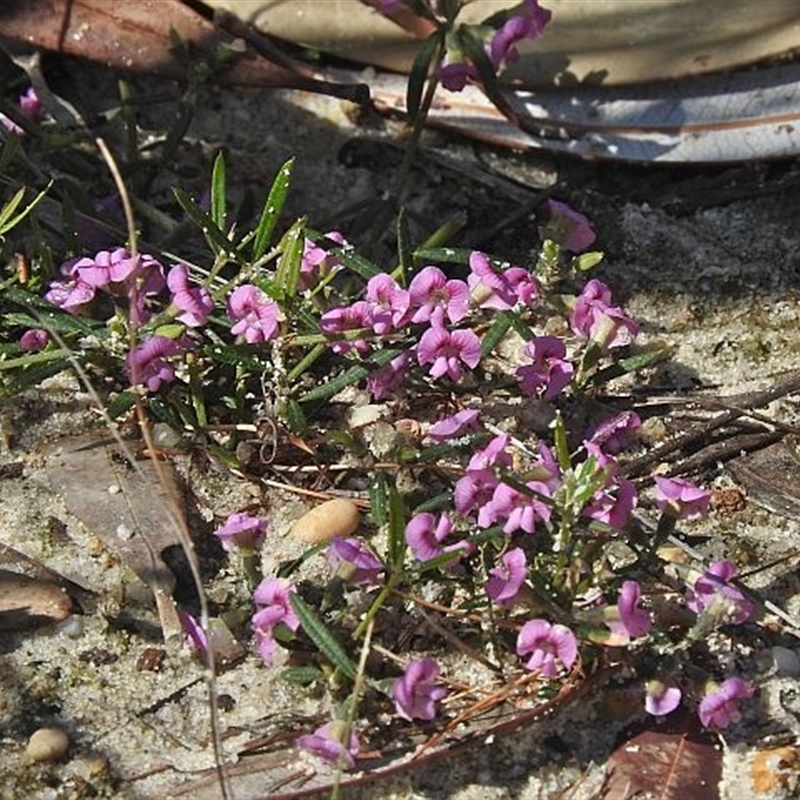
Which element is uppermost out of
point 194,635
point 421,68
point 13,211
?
point 421,68

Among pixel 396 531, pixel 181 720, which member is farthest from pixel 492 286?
pixel 181 720

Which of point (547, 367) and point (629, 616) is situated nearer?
point (629, 616)

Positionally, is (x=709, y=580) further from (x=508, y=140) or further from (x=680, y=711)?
(x=508, y=140)

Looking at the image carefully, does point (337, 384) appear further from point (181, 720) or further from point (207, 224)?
point (181, 720)

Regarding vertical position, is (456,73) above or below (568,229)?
above

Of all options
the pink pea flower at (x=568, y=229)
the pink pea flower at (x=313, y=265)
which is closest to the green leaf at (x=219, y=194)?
the pink pea flower at (x=313, y=265)

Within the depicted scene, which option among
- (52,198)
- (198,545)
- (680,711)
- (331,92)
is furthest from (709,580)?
(52,198)
